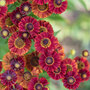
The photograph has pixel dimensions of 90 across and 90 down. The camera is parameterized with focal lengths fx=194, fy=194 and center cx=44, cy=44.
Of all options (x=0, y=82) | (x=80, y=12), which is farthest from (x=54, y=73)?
(x=80, y=12)

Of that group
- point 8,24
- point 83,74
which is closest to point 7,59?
point 8,24

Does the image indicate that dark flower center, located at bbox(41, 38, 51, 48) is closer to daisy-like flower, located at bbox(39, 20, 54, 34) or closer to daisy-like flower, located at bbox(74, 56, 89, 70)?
daisy-like flower, located at bbox(39, 20, 54, 34)

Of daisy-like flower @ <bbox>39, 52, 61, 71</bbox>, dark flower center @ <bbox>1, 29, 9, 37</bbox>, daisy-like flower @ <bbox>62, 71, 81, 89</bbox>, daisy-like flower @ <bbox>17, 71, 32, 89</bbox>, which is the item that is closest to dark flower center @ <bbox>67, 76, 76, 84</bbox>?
daisy-like flower @ <bbox>62, 71, 81, 89</bbox>

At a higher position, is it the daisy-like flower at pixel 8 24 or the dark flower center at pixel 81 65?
the daisy-like flower at pixel 8 24

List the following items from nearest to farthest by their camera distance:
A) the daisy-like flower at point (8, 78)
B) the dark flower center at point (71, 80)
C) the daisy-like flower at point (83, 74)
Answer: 1. the daisy-like flower at point (8, 78)
2. the dark flower center at point (71, 80)
3. the daisy-like flower at point (83, 74)

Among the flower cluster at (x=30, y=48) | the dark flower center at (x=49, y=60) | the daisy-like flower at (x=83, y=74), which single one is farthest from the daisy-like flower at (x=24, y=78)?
the daisy-like flower at (x=83, y=74)

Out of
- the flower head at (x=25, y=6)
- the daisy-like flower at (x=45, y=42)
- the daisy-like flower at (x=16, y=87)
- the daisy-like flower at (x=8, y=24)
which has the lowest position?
the daisy-like flower at (x=16, y=87)

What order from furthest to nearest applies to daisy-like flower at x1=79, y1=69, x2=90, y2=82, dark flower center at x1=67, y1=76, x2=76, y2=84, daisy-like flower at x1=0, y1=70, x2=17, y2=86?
daisy-like flower at x1=79, y1=69, x2=90, y2=82 → dark flower center at x1=67, y1=76, x2=76, y2=84 → daisy-like flower at x1=0, y1=70, x2=17, y2=86

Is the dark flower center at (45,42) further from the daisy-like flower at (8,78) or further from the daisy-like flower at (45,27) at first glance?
the daisy-like flower at (8,78)
